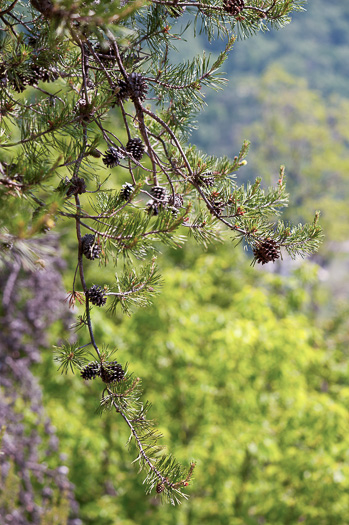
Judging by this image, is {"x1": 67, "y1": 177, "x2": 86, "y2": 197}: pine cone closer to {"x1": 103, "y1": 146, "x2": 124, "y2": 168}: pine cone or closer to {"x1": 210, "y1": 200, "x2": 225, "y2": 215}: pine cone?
{"x1": 103, "y1": 146, "x2": 124, "y2": 168}: pine cone

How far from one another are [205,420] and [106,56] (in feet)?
11.3

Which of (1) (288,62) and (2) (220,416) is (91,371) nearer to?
(2) (220,416)

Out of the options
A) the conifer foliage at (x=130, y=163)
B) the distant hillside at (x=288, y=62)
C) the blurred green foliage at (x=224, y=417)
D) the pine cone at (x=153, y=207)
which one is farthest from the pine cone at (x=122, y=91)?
the distant hillside at (x=288, y=62)

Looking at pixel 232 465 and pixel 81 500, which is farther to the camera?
pixel 81 500

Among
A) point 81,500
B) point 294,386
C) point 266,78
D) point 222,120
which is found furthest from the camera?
point 222,120

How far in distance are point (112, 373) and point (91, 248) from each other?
30cm

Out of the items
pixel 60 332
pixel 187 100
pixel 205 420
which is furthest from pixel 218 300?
pixel 187 100

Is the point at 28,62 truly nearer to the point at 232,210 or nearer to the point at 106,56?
the point at 106,56

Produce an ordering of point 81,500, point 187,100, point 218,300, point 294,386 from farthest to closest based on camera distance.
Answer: point 218,300, point 81,500, point 294,386, point 187,100

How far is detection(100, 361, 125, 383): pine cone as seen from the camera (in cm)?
112

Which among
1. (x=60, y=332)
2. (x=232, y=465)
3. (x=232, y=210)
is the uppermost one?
(x=60, y=332)

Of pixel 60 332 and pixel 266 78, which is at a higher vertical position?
pixel 266 78

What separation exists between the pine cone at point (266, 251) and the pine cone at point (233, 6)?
0.53 meters

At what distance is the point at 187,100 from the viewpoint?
1338 millimetres
